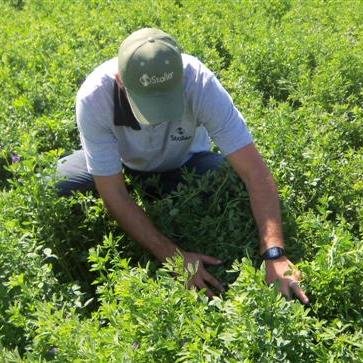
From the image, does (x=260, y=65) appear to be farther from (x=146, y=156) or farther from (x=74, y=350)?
(x=74, y=350)

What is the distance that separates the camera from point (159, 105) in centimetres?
319

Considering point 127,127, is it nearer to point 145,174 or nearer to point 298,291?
point 145,174

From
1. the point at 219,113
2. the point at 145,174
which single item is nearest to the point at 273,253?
the point at 219,113

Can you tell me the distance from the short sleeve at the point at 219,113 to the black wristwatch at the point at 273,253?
1.97ft

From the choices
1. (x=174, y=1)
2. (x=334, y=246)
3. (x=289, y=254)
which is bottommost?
(x=289, y=254)

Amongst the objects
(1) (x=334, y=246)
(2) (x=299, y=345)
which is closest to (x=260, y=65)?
(1) (x=334, y=246)

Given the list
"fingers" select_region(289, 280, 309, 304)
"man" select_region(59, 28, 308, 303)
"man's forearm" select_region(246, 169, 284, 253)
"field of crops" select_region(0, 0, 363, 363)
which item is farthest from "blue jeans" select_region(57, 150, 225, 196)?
"fingers" select_region(289, 280, 309, 304)

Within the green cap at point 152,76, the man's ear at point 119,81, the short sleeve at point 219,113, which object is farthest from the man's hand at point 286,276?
the man's ear at point 119,81

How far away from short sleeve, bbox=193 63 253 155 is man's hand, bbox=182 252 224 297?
0.61m

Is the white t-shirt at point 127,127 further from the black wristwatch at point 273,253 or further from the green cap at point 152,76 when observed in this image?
the black wristwatch at point 273,253

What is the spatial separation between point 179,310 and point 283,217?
1129mm

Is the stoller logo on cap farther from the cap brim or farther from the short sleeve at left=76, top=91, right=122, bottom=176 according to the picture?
the short sleeve at left=76, top=91, right=122, bottom=176

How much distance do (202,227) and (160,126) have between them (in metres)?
0.66

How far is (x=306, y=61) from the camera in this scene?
5.88m
